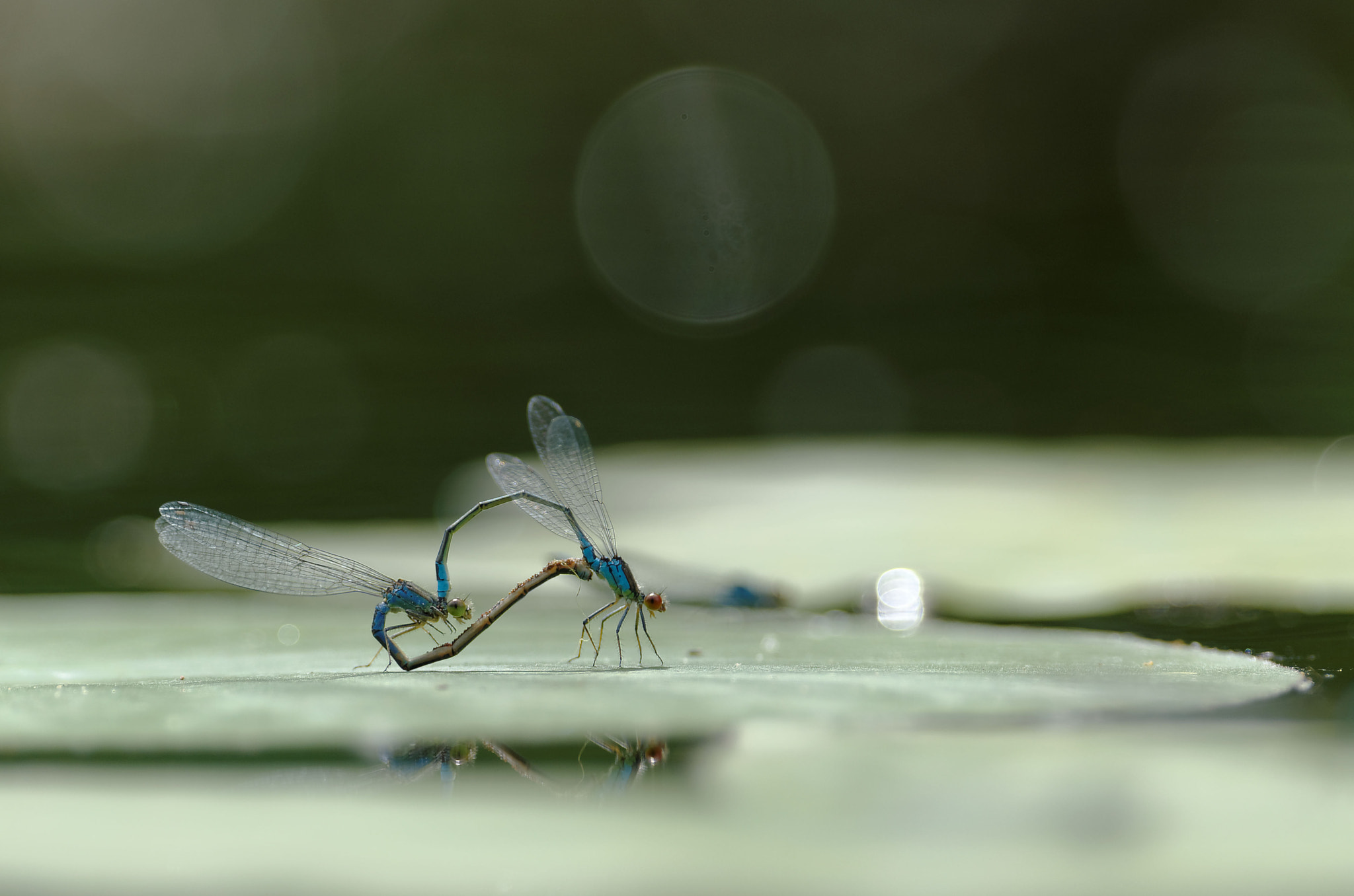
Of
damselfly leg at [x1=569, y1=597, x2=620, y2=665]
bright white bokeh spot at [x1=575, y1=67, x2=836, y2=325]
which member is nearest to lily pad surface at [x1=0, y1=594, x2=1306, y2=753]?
damselfly leg at [x1=569, y1=597, x2=620, y2=665]

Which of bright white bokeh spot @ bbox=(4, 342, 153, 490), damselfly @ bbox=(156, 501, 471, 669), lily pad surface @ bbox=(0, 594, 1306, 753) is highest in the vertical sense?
bright white bokeh spot @ bbox=(4, 342, 153, 490)

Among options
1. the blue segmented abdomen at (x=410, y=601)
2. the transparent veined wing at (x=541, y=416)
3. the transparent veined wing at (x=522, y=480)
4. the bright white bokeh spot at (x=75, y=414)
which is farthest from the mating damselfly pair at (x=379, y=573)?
the bright white bokeh spot at (x=75, y=414)

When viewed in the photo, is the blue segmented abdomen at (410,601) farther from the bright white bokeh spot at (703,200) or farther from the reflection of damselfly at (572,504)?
the bright white bokeh spot at (703,200)

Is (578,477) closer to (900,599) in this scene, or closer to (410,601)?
(410,601)

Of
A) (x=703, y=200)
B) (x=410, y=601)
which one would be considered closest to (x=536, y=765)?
(x=410, y=601)

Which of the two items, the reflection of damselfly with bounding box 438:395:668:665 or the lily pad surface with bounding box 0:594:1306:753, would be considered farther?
the reflection of damselfly with bounding box 438:395:668:665

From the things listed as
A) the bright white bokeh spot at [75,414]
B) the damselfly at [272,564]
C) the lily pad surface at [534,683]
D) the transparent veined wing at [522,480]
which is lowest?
the lily pad surface at [534,683]

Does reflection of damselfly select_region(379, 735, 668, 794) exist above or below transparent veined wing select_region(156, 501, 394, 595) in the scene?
below

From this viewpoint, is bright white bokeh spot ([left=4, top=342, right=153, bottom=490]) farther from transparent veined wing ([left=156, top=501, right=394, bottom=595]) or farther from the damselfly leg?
the damselfly leg
